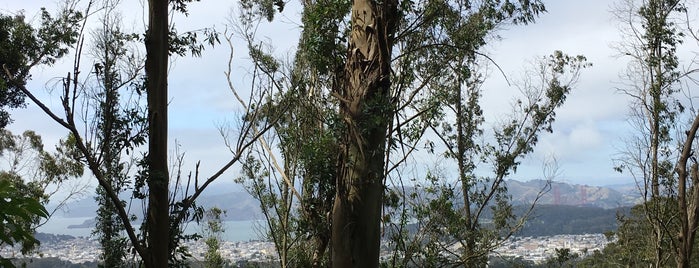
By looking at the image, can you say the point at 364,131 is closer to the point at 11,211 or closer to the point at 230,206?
the point at 11,211

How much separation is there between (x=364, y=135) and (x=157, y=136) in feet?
3.95

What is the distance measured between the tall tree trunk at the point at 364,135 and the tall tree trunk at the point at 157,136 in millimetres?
1003

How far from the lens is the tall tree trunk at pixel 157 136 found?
3.20m

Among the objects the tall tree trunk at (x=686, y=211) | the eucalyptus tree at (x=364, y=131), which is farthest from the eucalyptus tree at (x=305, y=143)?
the tall tree trunk at (x=686, y=211)

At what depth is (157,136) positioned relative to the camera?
127 inches

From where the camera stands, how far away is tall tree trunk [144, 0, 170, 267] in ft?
10.5

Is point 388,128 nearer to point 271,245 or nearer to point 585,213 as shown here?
point 271,245

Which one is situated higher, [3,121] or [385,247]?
[3,121]

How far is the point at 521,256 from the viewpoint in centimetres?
1142

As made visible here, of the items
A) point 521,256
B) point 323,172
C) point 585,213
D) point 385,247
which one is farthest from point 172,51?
point 585,213

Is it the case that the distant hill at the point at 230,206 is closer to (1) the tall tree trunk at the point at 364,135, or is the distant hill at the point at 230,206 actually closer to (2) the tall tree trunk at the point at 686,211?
(2) the tall tree trunk at the point at 686,211

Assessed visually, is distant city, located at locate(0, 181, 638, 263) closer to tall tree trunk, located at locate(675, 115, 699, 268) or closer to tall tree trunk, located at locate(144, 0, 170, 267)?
tall tree trunk, located at locate(675, 115, 699, 268)

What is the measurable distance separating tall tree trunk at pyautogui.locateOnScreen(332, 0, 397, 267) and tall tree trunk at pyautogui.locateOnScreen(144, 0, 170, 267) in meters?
1.00

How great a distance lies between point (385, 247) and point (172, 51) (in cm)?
295
